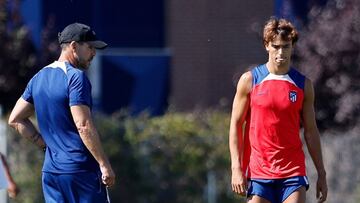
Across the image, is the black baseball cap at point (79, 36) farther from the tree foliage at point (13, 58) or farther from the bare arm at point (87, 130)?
the tree foliage at point (13, 58)

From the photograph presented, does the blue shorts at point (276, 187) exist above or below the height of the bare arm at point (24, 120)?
below

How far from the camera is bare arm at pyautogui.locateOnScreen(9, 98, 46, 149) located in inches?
312

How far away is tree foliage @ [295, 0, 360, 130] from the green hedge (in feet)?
4.74

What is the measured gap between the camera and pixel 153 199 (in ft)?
41.1

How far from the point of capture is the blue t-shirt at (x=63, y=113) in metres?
7.40

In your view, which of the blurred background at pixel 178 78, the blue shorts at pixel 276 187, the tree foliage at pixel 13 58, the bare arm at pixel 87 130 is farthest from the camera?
the tree foliage at pixel 13 58

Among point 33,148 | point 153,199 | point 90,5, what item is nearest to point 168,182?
point 153,199

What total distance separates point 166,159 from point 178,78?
6.36 meters

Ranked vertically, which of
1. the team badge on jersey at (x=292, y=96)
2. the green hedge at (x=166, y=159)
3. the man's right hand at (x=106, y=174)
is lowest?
the green hedge at (x=166, y=159)

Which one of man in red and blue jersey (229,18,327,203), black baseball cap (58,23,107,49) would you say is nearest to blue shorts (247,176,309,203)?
man in red and blue jersey (229,18,327,203)

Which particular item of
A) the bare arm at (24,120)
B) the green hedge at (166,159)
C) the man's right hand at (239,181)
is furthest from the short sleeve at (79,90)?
the green hedge at (166,159)

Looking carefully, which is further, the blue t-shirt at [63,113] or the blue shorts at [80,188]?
the blue shorts at [80,188]

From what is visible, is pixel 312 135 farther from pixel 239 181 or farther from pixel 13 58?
pixel 13 58

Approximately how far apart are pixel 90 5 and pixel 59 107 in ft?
35.6
